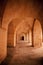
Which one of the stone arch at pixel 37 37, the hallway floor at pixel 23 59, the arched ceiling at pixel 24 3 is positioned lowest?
the hallway floor at pixel 23 59

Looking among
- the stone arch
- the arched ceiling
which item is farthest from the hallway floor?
the stone arch

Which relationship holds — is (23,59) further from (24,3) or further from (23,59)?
(24,3)

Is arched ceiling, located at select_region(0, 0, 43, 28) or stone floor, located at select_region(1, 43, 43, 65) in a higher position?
arched ceiling, located at select_region(0, 0, 43, 28)

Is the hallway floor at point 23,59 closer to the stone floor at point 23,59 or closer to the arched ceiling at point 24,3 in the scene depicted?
the stone floor at point 23,59

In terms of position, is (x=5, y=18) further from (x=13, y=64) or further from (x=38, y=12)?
(x=13, y=64)

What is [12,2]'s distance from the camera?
6.06m

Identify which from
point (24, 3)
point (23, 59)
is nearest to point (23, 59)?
point (23, 59)

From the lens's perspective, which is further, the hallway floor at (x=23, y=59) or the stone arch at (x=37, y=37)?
the stone arch at (x=37, y=37)

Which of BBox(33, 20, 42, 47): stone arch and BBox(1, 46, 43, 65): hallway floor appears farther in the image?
BBox(33, 20, 42, 47): stone arch

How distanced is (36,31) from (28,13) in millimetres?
5476

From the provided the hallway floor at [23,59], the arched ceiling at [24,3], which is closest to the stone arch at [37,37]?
the hallway floor at [23,59]

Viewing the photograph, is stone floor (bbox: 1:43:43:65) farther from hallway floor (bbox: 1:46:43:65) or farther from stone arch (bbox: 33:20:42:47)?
stone arch (bbox: 33:20:42:47)

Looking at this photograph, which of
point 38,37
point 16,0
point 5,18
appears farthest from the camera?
point 38,37

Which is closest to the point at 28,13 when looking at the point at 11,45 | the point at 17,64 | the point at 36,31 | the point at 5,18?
the point at 5,18
